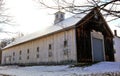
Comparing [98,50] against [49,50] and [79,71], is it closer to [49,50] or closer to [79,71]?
[49,50]

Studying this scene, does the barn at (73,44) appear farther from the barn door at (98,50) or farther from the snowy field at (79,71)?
the snowy field at (79,71)

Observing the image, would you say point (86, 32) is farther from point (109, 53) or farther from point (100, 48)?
point (109, 53)

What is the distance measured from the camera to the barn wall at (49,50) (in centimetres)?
2005

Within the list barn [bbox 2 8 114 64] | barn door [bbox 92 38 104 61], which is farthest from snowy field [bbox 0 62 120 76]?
barn door [bbox 92 38 104 61]

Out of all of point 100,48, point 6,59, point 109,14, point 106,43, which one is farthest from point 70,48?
point 6,59

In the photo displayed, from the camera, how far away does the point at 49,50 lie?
23.1m

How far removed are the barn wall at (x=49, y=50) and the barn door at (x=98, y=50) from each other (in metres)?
3.16

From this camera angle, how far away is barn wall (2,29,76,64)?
20.0 metres

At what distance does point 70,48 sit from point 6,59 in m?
22.3

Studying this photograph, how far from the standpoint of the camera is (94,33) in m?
22.0

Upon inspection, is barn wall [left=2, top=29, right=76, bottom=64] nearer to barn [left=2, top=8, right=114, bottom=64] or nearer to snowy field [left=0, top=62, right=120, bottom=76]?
barn [left=2, top=8, right=114, bottom=64]

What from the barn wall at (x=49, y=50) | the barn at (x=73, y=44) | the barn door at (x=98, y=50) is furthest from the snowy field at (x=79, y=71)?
the barn door at (x=98, y=50)

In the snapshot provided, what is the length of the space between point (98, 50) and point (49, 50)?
19.2 feet

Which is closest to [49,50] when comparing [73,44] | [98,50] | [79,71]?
[73,44]
